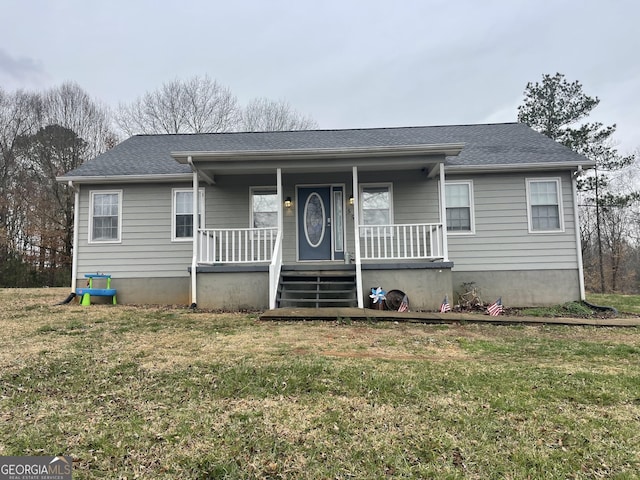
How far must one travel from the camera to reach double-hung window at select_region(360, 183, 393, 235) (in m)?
8.98

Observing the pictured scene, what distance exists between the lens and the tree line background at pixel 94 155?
1838cm

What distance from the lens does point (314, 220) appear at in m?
9.08

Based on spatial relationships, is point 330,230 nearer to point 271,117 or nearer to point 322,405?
point 322,405

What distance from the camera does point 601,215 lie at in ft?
65.0

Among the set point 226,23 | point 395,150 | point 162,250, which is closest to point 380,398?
point 395,150

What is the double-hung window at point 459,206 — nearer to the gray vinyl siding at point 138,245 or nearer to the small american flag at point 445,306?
the small american flag at point 445,306

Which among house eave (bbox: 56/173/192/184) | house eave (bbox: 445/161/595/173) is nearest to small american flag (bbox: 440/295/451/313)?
house eave (bbox: 445/161/595/173)

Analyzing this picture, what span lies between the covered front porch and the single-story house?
0.11ft

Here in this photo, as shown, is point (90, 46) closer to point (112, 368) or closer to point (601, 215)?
point (112, 368)

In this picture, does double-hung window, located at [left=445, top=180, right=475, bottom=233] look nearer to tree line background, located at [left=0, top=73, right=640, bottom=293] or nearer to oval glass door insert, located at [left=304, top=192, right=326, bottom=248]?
oval glass door insert, located at [left=304, top=192, right=326, bottom=248]

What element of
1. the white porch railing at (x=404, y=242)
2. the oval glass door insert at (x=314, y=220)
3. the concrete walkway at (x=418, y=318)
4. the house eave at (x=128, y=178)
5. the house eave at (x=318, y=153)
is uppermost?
the house eave at (x=318, y=153)

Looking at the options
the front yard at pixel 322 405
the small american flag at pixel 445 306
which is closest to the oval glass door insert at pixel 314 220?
the small american flag at pixel 445 306

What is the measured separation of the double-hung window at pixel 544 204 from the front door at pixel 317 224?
4.41 m

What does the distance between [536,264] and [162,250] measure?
28.7ft
